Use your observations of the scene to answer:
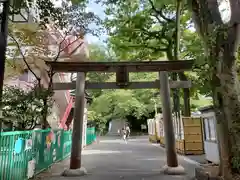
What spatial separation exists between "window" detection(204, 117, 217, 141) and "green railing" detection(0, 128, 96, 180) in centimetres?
673

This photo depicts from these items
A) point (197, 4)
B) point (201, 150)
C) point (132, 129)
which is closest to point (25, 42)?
point (197, 4)

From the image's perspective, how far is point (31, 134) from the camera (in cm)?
716

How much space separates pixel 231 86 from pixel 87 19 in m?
6.15

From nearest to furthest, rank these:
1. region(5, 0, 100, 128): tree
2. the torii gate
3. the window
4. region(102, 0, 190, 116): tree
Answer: the torii gate, region(5, 0, 100, 128): tree, the window, region(102, 0, 190, 116): tree

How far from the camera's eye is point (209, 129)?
10.4 metres

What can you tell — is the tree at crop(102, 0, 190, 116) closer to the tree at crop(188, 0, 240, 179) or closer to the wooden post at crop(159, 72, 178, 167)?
the wooden post at crop(159, 72, 178, 167)

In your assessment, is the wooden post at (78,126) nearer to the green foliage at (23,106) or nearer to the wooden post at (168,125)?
the green foliage at (23,106)

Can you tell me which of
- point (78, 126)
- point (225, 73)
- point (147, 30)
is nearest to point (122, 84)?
point (78, 126)

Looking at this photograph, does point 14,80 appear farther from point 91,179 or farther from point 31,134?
point 91,179

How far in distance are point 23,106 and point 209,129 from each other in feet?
25.3

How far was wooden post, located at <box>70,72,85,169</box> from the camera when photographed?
27.0 ft

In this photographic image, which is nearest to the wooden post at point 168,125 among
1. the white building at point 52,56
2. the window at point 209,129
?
the window at point 209,129

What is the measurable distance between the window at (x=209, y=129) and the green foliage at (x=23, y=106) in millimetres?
6912

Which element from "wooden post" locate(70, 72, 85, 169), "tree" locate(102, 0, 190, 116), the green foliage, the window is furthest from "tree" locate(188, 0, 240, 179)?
"tree" locate(102, 0, 190, 116)
